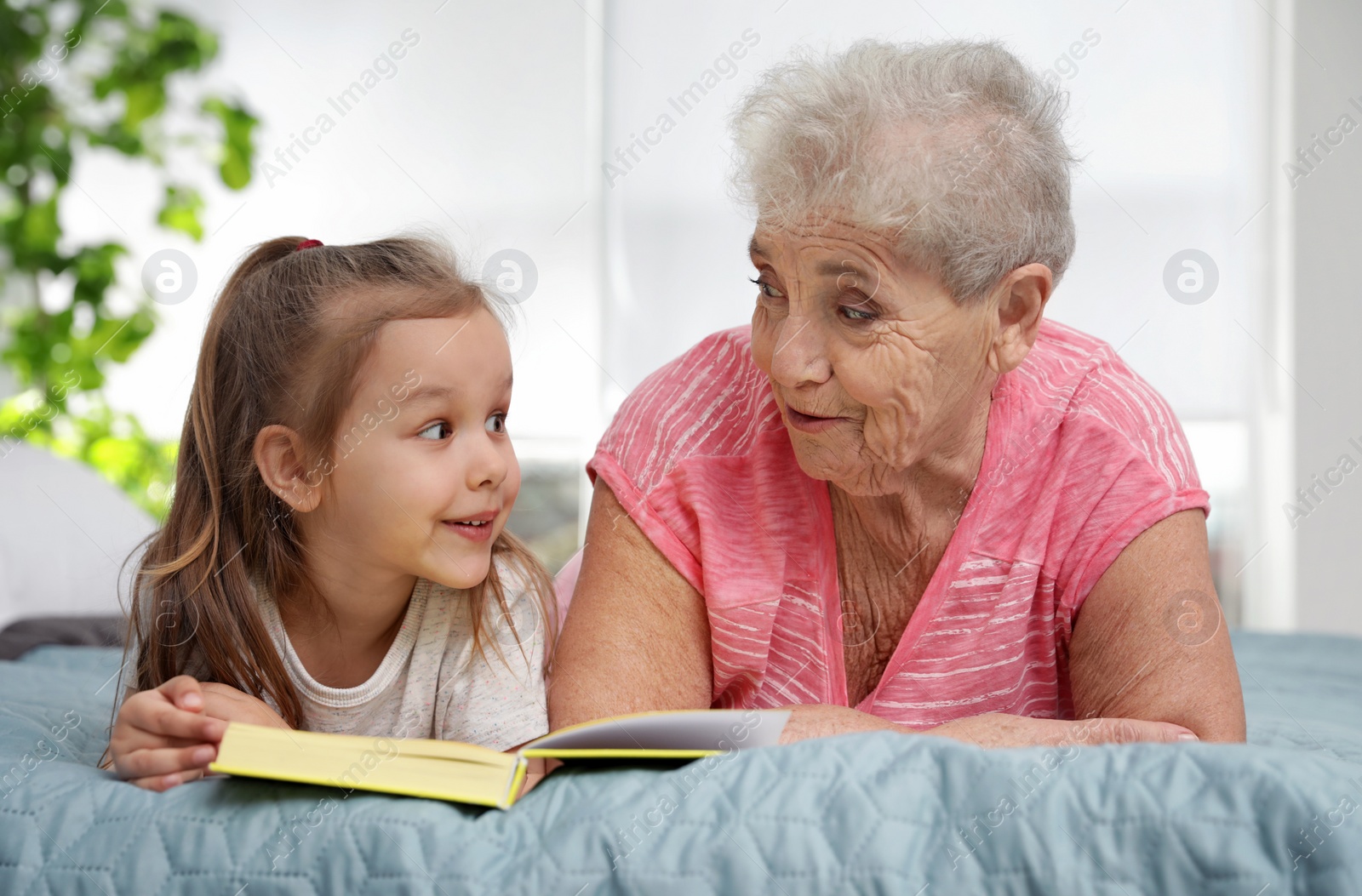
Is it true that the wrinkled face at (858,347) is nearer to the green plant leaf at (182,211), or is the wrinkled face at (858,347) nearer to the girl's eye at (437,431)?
the girl's eye at (437,431)

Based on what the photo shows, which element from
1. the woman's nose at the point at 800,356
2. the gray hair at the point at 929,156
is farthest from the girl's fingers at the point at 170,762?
the gray hair at the point at 929,156

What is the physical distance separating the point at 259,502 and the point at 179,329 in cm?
284

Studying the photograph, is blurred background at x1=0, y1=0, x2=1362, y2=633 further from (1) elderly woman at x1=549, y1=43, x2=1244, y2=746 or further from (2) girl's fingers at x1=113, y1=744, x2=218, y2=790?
(2) girl's fingers at x1=113, y1=744, x2=218, y2=790

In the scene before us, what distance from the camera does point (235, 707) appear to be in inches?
44.3

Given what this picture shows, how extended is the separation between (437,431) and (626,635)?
308mm

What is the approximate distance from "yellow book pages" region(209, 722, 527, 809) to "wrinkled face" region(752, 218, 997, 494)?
489 mm

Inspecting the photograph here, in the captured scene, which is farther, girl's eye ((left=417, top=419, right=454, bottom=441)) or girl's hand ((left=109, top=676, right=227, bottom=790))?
girl's eye ((left=417, top=419, right=454, bottom=441))

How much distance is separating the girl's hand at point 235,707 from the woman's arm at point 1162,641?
A: 84 centimetres

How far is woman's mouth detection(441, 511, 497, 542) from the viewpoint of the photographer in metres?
1.25

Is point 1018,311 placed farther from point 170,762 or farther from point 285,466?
point 170,762

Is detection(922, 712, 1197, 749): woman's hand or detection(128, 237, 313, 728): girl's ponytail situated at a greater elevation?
detection(128, 237, 313, 728): girl's ponytail

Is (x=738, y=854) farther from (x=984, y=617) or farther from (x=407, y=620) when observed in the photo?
(x=407, y=620)

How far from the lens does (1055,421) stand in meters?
1.29

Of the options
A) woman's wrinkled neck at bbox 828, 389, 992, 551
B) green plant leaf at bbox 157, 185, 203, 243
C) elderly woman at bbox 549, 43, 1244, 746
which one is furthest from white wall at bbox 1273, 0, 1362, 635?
green plant leaf at bbox 157, 185, 203, 243
